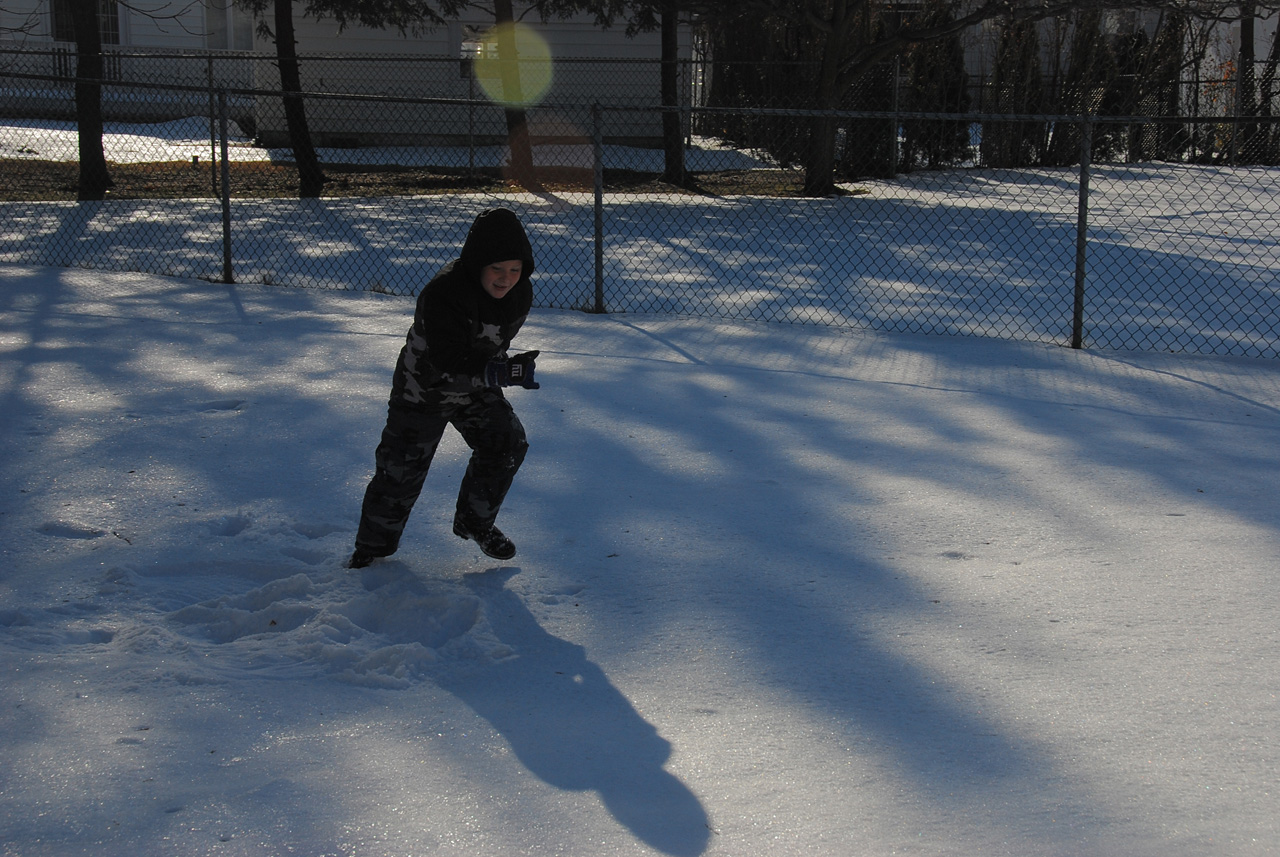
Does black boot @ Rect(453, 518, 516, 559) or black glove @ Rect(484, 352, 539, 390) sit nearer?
black glove @ Rect(484, 352, 539, 390)

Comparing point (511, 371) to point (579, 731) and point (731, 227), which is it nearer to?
point (579, 731)

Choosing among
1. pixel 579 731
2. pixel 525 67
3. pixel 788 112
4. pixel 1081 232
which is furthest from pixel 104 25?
→ pixel 579 731

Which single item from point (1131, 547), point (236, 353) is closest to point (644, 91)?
point (236, 353)

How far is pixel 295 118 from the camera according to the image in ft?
49.4

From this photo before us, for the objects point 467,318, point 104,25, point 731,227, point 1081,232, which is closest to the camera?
point 467,318

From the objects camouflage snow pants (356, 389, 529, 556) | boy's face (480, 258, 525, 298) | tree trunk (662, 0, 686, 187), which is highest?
tree trunk (662, 0, 686, 187)

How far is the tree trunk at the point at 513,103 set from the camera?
16344mm

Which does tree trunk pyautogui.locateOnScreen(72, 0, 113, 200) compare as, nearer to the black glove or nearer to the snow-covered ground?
the snow-covered ground

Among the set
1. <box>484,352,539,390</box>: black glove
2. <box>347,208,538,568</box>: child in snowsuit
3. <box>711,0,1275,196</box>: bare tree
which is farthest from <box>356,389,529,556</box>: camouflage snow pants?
<box>711,0,1275,196</box>: bare tree

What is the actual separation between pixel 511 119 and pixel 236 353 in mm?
10910

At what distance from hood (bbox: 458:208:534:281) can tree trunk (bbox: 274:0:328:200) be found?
39.8ft

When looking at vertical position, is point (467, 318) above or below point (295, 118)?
below

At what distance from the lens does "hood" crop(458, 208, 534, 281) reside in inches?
124

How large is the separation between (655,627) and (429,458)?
89cm
